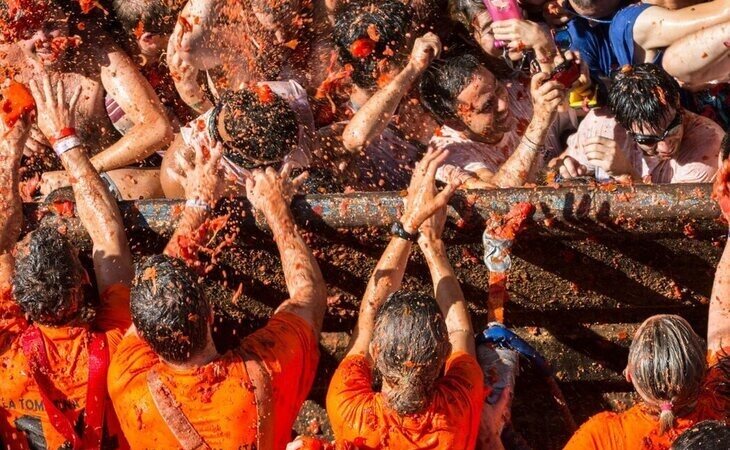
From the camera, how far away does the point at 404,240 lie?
6.03 meters

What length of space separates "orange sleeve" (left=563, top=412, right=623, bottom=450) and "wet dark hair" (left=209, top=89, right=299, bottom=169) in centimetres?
231

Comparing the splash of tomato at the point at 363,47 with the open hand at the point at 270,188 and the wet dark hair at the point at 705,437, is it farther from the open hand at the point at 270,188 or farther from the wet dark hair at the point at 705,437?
the wet dark hair at the point at 705,437

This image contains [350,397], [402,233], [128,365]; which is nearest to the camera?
[350,397]

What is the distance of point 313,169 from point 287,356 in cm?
→ 182

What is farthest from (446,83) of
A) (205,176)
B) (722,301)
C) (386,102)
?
(722,301)

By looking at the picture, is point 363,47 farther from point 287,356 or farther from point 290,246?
point 287,356

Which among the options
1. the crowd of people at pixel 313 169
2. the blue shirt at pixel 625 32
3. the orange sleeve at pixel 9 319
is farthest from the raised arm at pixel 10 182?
the blue shirt at pixel 625 32

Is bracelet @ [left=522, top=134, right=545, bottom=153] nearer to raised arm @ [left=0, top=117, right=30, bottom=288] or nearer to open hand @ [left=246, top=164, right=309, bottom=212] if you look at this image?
open hand @ [left=246, top=164, right=309, bottom=212]

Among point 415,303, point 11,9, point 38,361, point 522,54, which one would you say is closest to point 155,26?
point 11,9

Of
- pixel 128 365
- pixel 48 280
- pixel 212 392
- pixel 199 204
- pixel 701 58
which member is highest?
pixel 48 280

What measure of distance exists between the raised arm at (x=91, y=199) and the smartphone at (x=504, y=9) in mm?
2430

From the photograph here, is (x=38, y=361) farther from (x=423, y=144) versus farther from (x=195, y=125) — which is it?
(x=423, y=144)

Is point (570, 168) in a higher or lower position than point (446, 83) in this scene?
lower

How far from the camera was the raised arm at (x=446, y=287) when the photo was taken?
5.73m
